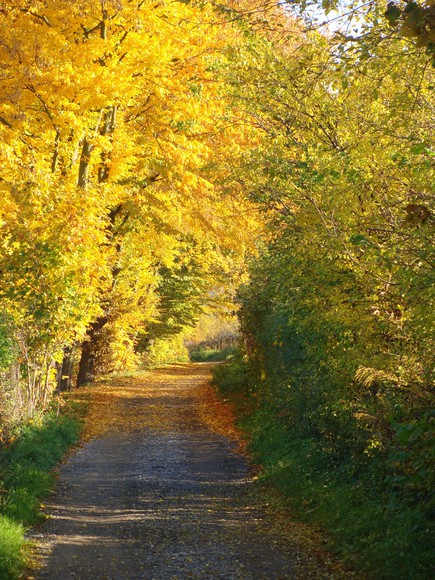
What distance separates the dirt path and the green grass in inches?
10.1

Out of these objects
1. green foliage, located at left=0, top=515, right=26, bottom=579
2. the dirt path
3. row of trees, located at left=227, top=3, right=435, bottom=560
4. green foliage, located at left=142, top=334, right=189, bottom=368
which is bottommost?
the dirt path

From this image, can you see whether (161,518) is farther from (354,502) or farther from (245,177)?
(245,177)

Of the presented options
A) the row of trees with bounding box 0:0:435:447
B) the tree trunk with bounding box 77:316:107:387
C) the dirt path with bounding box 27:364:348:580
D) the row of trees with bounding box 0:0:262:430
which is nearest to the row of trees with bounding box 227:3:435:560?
the row of trees with bounding box 0:0:435:447

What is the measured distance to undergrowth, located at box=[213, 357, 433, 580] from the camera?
6539mm

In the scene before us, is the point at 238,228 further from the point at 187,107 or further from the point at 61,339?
the point at 61,339

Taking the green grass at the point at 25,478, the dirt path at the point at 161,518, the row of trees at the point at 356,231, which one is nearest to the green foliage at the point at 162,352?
the dirt path at the point at 161,518

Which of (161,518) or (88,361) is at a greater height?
(88,361)

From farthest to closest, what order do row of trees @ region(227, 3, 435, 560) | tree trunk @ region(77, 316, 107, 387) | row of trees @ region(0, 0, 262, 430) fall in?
tree trunk @ region(77, 316, 107, 387)
row of trees @ region(0, 0, 262, 430)
row of trees @ region(227, 3, 435, 560)

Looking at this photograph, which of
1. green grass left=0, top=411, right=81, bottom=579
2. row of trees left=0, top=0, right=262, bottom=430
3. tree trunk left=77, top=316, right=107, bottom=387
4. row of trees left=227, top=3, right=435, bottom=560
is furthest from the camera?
tree trunk left=77, top=316, right=107, bottom=387

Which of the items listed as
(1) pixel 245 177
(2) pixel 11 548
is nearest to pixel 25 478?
(2) pixel 11 548

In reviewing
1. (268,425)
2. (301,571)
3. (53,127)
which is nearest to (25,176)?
(53,127)

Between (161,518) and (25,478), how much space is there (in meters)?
2.47

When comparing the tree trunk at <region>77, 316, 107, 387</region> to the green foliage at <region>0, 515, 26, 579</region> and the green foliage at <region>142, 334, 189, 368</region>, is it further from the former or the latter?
the green foliage at <region>0, 515, 26, 579</region>

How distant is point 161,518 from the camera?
9258mm
